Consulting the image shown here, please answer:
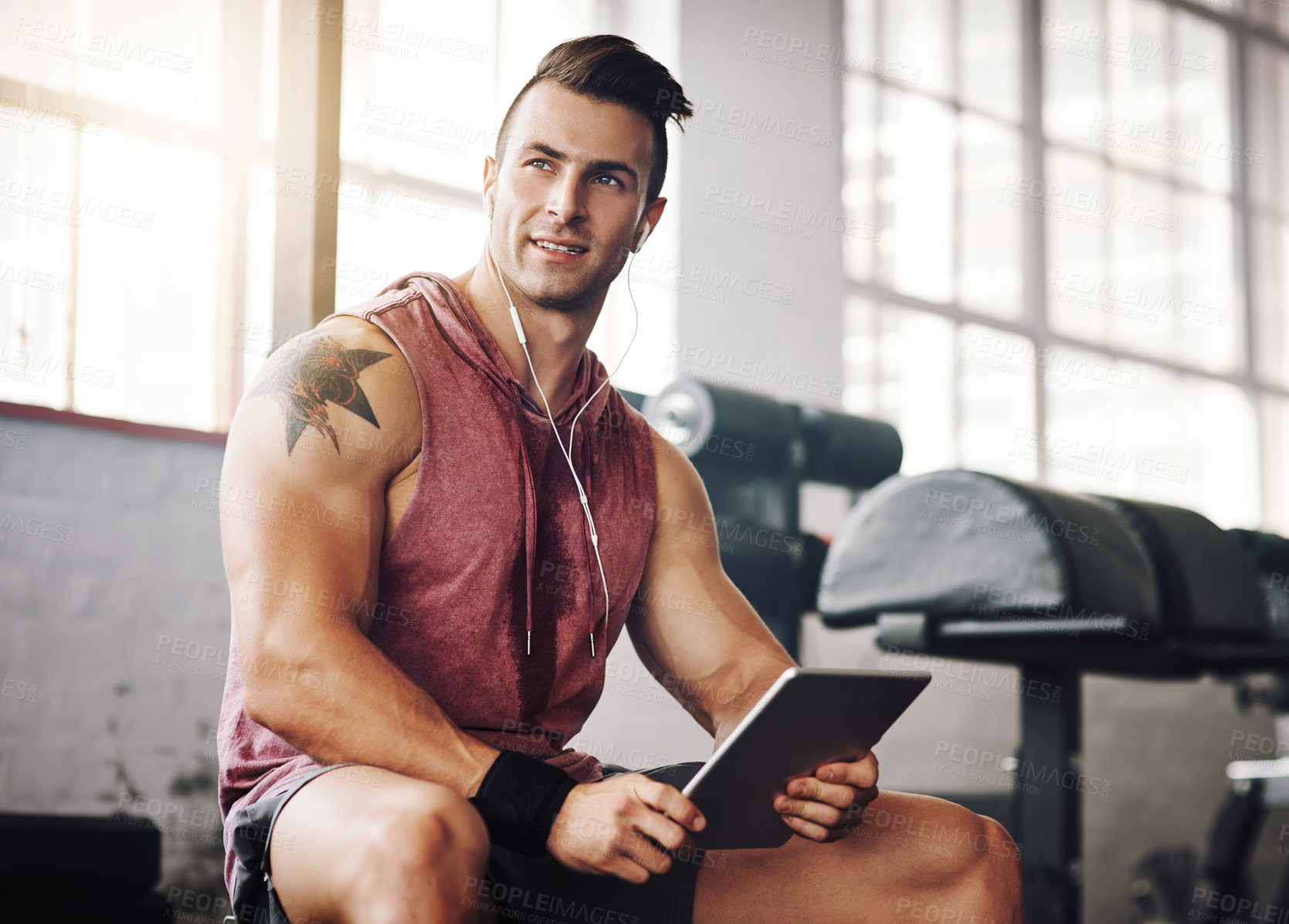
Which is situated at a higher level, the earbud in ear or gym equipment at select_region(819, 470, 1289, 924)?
the earbud in ear

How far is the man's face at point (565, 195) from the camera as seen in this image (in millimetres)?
1626

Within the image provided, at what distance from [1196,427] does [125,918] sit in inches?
223

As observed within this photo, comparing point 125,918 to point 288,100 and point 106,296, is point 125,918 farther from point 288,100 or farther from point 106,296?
point 106,296

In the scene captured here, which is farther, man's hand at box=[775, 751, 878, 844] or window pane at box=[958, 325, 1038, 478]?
window pane at box=[958, 325, 1038, 478]

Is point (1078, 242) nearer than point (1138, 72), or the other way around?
point (1078, 242)

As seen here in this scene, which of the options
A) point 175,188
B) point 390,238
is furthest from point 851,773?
point 390,238

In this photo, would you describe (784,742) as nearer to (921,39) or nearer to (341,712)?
(341,712)

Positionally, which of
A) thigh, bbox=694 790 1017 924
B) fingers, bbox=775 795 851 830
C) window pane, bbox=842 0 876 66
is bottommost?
thigh, bbox=694 790 1017 924

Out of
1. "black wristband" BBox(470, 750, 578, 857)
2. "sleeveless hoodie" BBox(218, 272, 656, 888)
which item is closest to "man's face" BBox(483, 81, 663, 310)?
"sleeveless hoodie" BBox(218, 272, 656, 888)

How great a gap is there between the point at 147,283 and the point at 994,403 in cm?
357

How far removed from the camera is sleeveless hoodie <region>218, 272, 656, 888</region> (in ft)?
4.68

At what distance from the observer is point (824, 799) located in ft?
4.67

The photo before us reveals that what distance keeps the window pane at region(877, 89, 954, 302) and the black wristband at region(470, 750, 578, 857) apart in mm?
4015

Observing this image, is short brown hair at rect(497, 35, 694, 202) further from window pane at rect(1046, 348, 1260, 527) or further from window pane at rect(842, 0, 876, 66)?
window pane at rect(1046, 348, 1260, 527)
